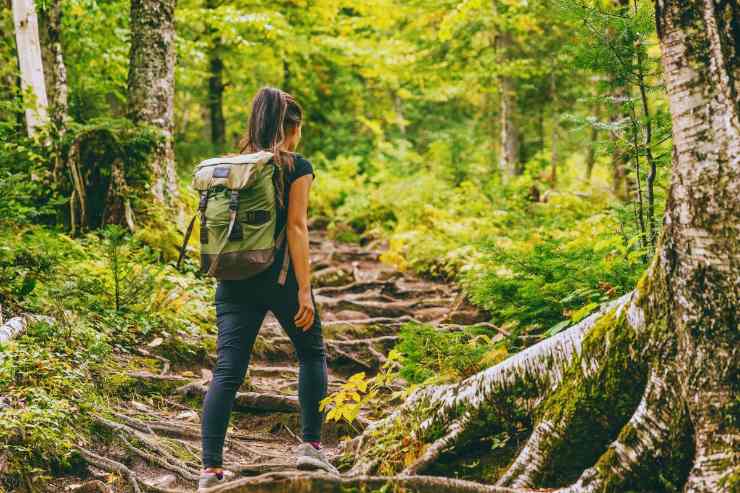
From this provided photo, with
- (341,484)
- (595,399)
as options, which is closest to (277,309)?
(341,484)

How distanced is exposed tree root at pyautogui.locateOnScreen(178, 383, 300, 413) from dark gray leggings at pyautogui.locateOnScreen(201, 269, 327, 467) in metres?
1.87

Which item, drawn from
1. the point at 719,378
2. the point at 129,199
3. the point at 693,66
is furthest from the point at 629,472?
the point at 129,199

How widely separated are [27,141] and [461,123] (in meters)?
20.4

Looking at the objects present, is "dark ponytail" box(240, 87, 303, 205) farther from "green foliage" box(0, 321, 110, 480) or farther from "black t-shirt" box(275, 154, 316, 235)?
"green foliage" box(0, 321, 110, 480)

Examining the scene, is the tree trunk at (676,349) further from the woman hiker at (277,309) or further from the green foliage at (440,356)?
the green foliage at (440,356)

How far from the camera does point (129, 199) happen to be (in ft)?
29.9

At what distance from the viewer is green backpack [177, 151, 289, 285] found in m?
3.82

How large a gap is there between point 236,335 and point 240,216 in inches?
27.7

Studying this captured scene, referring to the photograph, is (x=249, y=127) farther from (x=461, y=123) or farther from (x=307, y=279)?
(x=461, y=123)

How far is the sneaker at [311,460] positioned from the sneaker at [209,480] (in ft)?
1.67

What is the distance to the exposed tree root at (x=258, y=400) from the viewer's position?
5.86 metres

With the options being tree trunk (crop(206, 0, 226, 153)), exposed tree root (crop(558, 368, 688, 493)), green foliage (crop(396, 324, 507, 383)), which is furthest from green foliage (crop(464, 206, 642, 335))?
tree trunk (crop(206, 0, 226, 153))

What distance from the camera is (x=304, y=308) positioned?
157 inches

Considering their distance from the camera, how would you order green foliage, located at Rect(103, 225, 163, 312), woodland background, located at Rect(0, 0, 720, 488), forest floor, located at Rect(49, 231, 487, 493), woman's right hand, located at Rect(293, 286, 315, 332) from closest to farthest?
woman's right hand, located at Rect(293, 286, 315, 332) < forest floor, located at Rect(49, 231, 487, 493) < woodland background, located at Rect(0, 0, 720, 488) < green foliage, located at Rect(103, 225, 163, 312)
